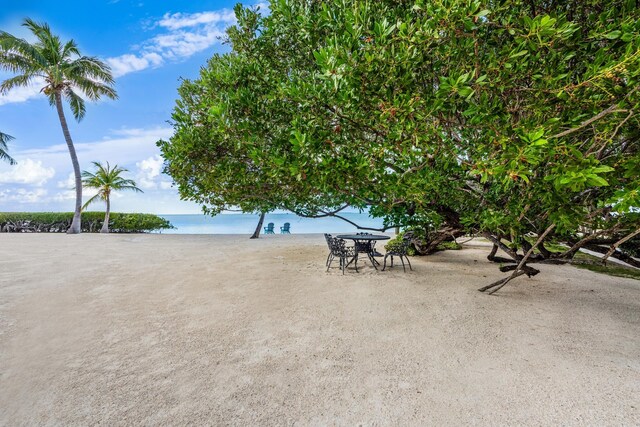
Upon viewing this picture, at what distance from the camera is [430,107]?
9.10 feet

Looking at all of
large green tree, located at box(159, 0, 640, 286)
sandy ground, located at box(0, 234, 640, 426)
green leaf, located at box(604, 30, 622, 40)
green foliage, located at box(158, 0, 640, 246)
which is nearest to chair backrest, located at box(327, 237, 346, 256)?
sandy ground, located at box(0, 234, 640, 426)

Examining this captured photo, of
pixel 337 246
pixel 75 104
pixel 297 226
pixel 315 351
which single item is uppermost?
pixel 75 104

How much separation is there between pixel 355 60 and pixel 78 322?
17.1 feet

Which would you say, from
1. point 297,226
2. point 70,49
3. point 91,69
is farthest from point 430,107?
point 297,226

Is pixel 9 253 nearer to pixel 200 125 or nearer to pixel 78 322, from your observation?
pixel 78 322

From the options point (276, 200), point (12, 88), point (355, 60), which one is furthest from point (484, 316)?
point (12, 88)

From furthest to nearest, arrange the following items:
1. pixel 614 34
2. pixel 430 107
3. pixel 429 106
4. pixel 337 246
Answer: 1. pixel 337 246
2. pixel 429 106
3. pixel 430 107
4. pixel 614 34

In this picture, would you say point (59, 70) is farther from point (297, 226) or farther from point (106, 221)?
point (297, 226)

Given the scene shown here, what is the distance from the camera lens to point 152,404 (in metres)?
2.66

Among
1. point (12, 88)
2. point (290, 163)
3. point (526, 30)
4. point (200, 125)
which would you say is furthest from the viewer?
point (12, 88)

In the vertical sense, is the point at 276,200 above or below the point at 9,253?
above

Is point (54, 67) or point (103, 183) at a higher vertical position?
point (54, 67)

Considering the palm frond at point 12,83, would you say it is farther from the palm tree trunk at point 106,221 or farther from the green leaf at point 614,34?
the green leaf at point 614,34

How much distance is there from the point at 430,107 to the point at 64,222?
23103 mm
